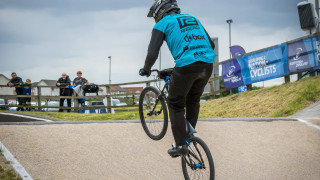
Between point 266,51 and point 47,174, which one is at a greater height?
point 266,51

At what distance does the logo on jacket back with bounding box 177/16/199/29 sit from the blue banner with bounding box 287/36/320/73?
959cm

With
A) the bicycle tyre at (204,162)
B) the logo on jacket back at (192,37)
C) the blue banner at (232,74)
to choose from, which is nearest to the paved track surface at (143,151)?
the bicycle tyre at (204,162)

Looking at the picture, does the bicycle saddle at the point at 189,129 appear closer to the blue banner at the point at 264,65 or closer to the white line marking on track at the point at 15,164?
the white line marking on track at the point at 15,164

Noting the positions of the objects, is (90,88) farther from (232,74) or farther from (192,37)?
(192,37)

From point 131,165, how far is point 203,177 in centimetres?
132

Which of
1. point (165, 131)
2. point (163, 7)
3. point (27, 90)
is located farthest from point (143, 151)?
point (27, 90)

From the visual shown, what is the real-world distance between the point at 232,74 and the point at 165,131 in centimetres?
1075

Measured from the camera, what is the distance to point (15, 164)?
4160 millimetres

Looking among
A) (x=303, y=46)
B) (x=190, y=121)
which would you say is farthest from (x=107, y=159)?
(x=303, y=46)

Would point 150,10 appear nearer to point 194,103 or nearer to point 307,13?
point 194,103

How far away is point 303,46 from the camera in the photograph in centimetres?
1193

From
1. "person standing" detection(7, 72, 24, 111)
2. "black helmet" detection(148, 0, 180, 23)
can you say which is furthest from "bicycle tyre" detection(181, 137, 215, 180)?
"person standing" detection(7, 72, 24, 111)

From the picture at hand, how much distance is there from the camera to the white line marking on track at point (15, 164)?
3.84 m

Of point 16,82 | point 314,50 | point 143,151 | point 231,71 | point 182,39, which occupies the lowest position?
point 143,151
